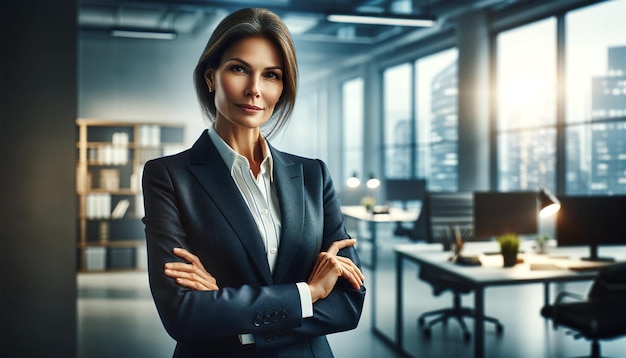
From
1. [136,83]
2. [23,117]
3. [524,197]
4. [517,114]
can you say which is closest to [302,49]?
[136,83]

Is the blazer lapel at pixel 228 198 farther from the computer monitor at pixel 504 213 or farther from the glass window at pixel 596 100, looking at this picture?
the glass window at pixel 596 100

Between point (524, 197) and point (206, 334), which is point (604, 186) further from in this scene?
point (206, 334)

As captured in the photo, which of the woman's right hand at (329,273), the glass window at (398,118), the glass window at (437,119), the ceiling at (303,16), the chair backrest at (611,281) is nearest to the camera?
the woman's right hand at (329,273)

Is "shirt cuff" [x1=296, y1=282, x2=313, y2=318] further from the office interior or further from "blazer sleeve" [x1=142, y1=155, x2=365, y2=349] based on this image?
the office interior

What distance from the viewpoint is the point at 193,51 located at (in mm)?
7543

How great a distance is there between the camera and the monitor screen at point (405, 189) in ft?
26.1

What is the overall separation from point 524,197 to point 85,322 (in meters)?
4.03

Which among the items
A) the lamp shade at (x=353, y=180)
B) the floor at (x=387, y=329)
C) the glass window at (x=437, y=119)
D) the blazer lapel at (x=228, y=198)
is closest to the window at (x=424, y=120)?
the glass window at (x=437, y=119)

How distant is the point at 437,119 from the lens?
881 cm

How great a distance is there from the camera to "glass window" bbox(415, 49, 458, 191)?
848cm

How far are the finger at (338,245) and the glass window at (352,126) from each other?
678 centimetres

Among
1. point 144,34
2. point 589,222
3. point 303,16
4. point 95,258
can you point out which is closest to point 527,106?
point 303,16

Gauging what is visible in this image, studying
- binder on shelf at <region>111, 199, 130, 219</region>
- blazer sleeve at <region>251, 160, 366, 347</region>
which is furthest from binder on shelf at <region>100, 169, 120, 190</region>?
blazer sleeve at <region>251, 160, 366, 347</region>

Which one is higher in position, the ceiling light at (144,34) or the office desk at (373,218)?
the ceiling light at (144,34)
